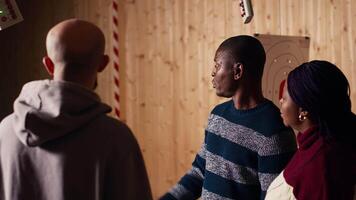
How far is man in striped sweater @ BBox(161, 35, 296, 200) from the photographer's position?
1939mm

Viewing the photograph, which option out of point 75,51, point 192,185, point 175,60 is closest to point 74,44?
point 75,51

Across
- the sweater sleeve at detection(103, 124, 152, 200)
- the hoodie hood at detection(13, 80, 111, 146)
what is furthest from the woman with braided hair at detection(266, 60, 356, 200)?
the hoodie hood at detection(13, 80, 111, 146)

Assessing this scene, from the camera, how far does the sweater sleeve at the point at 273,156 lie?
75.3 inches

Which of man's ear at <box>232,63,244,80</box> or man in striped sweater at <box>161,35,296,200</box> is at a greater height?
man's ear at <box>232,63,244,80</box>

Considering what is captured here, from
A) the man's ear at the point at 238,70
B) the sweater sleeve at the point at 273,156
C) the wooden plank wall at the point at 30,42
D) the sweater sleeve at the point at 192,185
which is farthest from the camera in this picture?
the wooden plank wall at the point at 30,42

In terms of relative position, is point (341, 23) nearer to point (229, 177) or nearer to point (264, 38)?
point (264, 38)

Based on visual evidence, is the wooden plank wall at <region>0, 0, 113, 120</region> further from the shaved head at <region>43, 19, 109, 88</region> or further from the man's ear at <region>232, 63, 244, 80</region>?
the shaved head at <region>43, 19, 109, 88</region>

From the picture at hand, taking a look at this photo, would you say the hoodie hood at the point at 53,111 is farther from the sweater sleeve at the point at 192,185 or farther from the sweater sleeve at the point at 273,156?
the sweater sleeve at the point at 192,185

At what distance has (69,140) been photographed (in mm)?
1389

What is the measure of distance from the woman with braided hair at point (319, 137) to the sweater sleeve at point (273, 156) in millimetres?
100

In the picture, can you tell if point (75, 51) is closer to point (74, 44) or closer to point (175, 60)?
point (74, 44)

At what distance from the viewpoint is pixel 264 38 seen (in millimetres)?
4129

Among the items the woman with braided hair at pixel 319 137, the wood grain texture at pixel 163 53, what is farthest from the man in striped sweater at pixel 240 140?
the wood grain texture at pixel 163 53

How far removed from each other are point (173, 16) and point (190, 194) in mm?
2977
